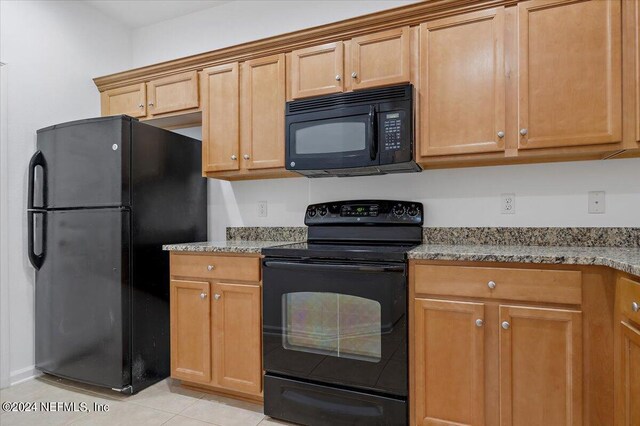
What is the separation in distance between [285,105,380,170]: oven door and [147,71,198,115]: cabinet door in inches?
33.1

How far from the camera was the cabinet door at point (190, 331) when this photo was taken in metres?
2.13

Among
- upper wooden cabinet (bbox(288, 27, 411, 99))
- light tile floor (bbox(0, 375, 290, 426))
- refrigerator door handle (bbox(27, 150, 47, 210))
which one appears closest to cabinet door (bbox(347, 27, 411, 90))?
upper wooden cabinet (bbox(288, 27, 411, 99))

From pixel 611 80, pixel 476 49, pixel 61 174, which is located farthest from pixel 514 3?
pixel 61 174

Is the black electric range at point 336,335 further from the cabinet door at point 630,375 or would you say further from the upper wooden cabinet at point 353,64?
the upper wooden cabinet at point 353,64

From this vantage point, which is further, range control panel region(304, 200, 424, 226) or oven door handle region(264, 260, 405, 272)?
range control panel region(304, 200, 424, 226)

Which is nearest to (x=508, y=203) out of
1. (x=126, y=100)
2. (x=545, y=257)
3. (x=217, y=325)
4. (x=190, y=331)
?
(x=545, y=257)

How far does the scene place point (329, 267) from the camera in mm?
1786

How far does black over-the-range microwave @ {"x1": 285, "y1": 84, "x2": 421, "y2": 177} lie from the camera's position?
192 centimetres

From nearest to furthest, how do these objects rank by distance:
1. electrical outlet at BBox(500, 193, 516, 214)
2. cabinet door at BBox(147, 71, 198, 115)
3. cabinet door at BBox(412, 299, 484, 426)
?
cabinet door at BBox(412, 299, 484, 426), electrical outlet at BBox(500, 193, 516, 214), cabinet door at BBox(147, 71, 198, 115)

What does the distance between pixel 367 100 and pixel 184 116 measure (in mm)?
1444

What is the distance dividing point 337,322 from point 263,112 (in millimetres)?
1367

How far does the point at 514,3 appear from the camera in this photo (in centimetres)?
179

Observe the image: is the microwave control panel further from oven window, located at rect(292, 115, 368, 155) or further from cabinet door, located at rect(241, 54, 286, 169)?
cabinet door, located at rect(241, 54, 286, 169)

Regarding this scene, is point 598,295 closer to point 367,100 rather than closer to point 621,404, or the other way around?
point 621,404
